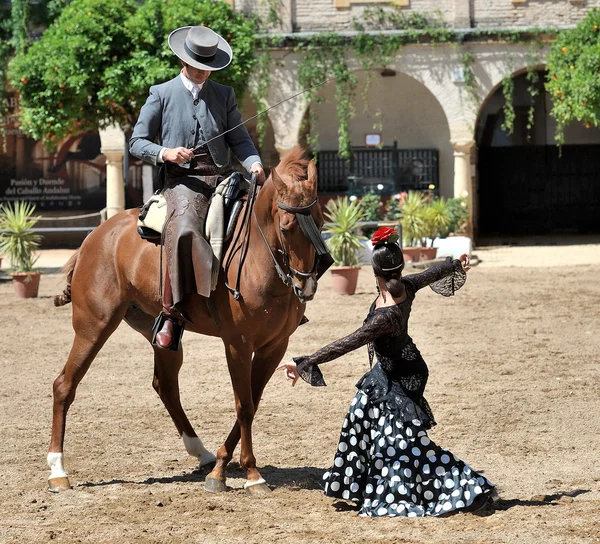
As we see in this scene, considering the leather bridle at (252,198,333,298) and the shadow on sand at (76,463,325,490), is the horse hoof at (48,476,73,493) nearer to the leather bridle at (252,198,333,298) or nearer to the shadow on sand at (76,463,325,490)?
the shadow on sand at (76,463,325,490)

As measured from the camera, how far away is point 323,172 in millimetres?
24594

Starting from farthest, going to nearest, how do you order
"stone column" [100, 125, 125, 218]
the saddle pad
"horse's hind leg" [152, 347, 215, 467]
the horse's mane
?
"stone column" [100, 125, 125, 218]
"horse's hind leg" [152, 347, 215, 467]
the saddle pad
the horse's mane

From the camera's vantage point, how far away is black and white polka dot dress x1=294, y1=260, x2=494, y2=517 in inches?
222

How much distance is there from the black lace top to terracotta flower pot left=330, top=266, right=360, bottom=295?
916 cm

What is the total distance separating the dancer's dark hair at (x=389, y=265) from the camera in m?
5.70

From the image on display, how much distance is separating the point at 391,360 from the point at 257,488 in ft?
3.78

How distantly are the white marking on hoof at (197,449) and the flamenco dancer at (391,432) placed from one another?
4.62ft

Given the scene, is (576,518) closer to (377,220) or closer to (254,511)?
(254,511)

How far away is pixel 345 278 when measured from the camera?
15195 millimetres

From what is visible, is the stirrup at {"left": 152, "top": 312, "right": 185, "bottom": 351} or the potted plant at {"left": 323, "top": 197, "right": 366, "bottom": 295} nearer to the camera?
the stirrup at {"left": 152, "top": 312, "right": 185, "bottom": 351}

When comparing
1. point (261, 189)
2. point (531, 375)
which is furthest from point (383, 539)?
point (531, 375)

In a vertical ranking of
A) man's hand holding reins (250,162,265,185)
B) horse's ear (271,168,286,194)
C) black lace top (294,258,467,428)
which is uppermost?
man's hand holding reins (250,162,265,185)

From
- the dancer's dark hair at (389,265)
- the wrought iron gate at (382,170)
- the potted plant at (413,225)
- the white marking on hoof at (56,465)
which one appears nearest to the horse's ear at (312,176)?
the dancer's dark hair at (389,265)

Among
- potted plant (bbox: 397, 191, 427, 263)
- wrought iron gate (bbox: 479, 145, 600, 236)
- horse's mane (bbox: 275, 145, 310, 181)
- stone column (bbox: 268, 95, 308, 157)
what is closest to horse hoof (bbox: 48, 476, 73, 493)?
horse's mane (bbox: 275, 145, 310, 181)
